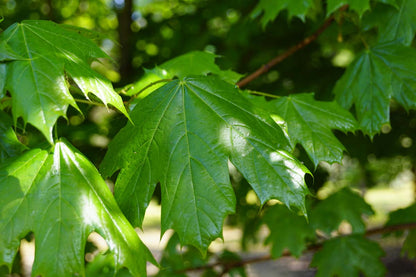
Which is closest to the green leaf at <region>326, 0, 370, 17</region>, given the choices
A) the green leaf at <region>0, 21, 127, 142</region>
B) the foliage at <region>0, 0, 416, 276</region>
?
the foliage at <region>0, 0, 416, 276</region>

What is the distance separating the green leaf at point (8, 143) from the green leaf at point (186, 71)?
1.70 feet

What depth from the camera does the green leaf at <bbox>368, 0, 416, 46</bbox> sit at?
202 centimetres

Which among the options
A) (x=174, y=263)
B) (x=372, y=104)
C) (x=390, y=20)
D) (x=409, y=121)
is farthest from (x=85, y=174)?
(x=409, y=121)

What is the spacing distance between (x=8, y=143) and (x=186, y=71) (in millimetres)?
788

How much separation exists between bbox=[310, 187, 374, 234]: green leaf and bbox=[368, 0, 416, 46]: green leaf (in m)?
1.07

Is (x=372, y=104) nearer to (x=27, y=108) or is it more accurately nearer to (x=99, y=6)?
(x=27, y=108)

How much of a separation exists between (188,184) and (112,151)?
27 cm

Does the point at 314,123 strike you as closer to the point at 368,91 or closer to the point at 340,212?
the point at 368,91

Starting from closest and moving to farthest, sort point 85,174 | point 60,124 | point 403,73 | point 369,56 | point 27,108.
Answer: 1. point 27,108
2. point 85,174
3. point 403,73
4. point 369,56
5. point 60,124

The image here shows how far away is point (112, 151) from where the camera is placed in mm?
1290

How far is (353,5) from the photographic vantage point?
1906 mm

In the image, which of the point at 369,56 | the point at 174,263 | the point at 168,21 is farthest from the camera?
the point at 168,21

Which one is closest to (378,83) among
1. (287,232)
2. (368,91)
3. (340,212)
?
(368,91)

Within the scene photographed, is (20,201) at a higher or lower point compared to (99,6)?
lower
